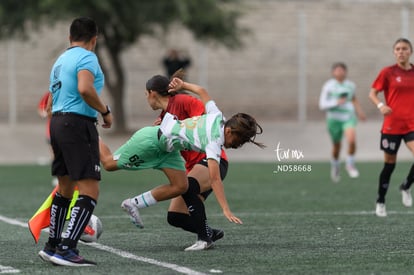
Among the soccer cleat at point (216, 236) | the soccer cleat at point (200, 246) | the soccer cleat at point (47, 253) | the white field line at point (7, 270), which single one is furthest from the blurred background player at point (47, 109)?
the soccer cleat at point (216, 236)

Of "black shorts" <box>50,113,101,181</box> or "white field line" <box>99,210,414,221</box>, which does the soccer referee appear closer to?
"black shorts" <box>50,113,101,181</box>

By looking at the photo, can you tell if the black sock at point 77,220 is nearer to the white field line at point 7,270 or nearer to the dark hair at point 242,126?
the white field line at point 7,270

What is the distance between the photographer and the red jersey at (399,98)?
1202 centimetres

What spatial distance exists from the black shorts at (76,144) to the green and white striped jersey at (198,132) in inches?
34.9

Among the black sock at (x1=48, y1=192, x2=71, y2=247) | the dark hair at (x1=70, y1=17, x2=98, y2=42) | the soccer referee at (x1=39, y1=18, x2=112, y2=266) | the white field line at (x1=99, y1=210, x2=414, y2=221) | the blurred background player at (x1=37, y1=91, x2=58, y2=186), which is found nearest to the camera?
the soccer referee at (x1=39, y1=18, x2=112, y2=266)

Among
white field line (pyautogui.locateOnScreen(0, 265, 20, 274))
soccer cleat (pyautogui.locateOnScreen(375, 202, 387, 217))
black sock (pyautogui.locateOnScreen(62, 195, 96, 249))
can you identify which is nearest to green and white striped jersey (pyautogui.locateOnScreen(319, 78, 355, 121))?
soccer cleat (pyautogui.locateOnScreen(375, 202, 387, 217))

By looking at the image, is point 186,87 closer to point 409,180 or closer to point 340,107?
point 409,180

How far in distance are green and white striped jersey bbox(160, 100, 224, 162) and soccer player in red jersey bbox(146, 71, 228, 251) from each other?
368 millimetres

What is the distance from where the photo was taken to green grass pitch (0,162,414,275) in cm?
790

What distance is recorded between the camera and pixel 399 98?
39.7ft

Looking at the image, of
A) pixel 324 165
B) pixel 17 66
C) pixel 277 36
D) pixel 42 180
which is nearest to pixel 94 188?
pixel 42 180

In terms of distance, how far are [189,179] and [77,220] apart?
160 cm

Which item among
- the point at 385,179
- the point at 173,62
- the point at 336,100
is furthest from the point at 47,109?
the point at 173,62

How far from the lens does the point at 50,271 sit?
7703 mm
